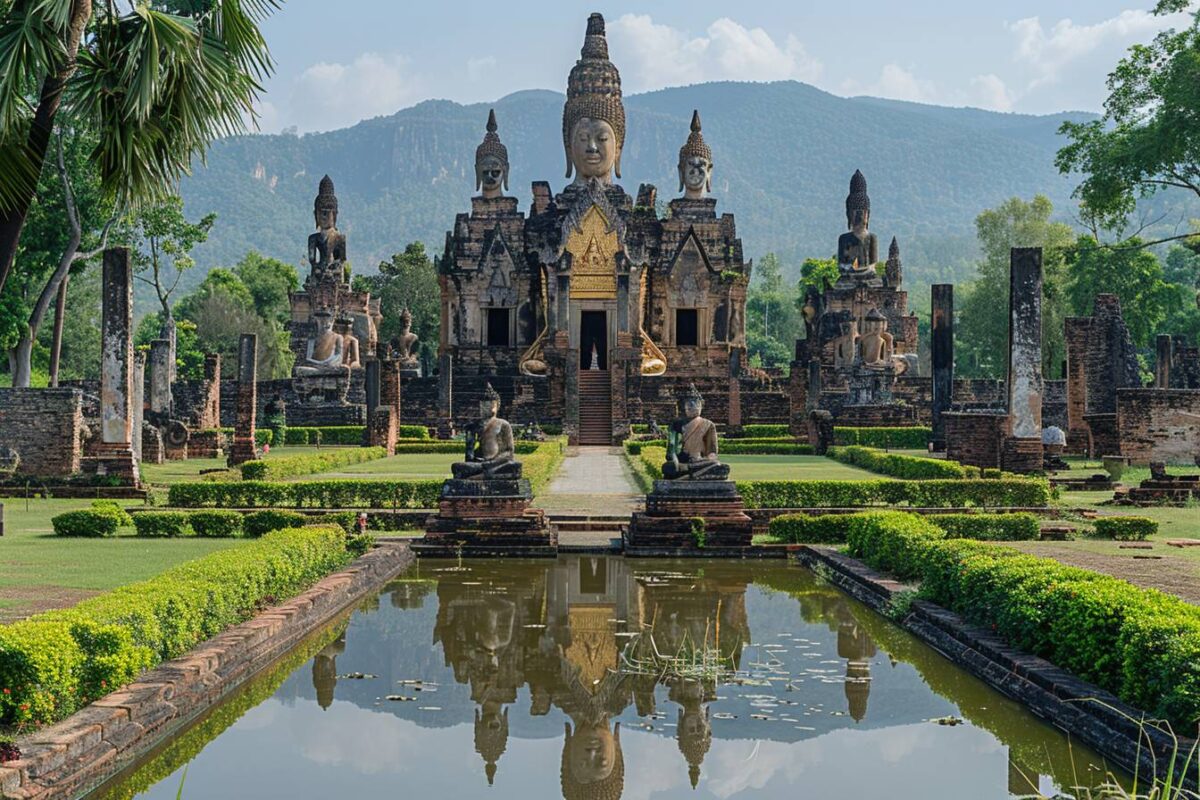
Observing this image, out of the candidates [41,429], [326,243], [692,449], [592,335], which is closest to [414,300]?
[326,243]

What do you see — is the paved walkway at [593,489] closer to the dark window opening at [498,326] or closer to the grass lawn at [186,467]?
the grass lawn at [186,467]

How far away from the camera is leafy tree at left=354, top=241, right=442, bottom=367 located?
83.2 metres

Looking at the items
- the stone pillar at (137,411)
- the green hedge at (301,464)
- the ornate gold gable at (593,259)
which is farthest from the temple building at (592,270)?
the stone pillar at (137,411)

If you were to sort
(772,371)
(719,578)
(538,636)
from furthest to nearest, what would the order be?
(772,371), (719,578), (538,636)

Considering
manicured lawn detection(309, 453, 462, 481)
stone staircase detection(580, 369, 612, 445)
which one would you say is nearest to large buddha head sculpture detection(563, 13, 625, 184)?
stone staircase detection(580, 369, 612, 445)

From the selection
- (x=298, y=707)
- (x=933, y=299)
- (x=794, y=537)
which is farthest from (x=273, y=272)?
(x=298, y=707)

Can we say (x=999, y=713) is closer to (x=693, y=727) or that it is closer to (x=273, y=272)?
(x=693, y=727)

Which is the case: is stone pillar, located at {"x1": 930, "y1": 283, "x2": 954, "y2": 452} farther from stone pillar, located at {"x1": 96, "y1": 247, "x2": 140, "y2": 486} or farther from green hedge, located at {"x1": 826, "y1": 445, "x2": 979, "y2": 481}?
stone pillar, located at {"x1": 96, "y1": 247, "x2": 140, "y2": 486}

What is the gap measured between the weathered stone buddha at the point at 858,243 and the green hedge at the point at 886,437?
24.0m

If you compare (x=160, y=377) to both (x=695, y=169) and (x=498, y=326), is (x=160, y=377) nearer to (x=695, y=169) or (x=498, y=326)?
(x=498, y=326)

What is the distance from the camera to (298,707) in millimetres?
9016

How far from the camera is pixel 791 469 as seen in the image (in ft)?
94.1

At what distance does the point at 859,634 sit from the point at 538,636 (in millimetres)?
2736

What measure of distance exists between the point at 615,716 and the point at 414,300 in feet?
252
